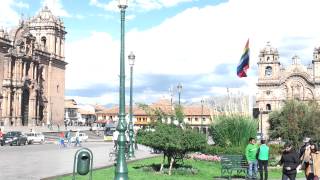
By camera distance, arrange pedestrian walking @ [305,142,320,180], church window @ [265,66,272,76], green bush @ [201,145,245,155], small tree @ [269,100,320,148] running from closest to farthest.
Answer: pedestrian walking @ [305,142,320,180] → green bush @ [201,145,245,155] → small tree @ [269,100,320,148] → church window @ [265,66,272,76]

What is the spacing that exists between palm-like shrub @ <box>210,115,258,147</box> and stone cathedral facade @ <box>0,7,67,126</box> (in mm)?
45782

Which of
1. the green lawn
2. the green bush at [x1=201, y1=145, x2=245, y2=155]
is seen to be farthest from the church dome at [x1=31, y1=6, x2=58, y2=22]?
the green lawn

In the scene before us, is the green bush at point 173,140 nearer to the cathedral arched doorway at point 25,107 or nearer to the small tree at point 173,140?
the small tree at point 173,140

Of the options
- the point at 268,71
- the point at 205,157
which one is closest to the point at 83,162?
the point at 205,157

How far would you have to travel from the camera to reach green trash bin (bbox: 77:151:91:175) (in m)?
11.9

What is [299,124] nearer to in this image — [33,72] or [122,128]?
[122,128]

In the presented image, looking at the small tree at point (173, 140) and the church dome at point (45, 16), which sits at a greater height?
the church dome at point (45, 16)

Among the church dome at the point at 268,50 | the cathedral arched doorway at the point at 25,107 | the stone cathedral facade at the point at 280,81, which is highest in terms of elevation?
the church dome at the point at 268,50

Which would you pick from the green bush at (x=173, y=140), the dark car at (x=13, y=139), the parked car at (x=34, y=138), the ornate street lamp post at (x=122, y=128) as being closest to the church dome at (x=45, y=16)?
the parked car at (x=34, y=138)

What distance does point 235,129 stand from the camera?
2469 cm

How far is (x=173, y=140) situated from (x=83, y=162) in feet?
23.9

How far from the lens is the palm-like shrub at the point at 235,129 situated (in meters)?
24.4

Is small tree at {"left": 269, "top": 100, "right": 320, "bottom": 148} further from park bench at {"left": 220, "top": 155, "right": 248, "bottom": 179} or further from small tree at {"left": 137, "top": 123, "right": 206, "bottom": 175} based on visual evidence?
small tree at {"left": 137, "top": 123, "right": 206, "bottom": 175}

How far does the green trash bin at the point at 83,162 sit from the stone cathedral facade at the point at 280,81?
269 feet
